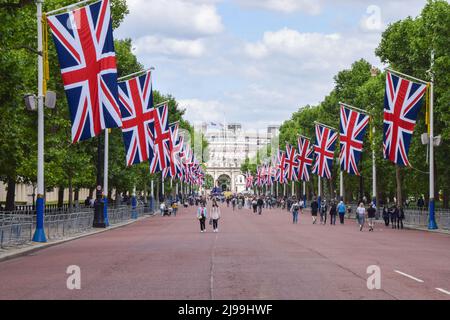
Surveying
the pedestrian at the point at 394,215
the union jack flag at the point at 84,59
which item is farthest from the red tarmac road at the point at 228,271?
the pedestrian at the point at 394,215

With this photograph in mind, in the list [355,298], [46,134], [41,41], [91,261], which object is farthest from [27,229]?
[355,298]

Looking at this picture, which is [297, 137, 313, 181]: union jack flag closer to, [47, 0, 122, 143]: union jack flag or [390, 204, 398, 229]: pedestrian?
[390, 204, 398, 229]: pedestrian

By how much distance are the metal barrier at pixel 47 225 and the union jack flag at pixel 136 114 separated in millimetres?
4106

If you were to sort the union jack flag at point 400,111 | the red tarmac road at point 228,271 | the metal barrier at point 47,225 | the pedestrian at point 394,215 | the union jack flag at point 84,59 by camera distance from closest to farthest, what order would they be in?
the red tarmac road at point 228,271 → the union jack flag at point 84,59 → the metal barrier at point 47,225 → the union jack flag at point 400,111 → the pedestrian at point 394,215

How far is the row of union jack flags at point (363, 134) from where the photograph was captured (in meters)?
41.1

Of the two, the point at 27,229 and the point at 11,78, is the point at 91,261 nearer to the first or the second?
the point at 11,78

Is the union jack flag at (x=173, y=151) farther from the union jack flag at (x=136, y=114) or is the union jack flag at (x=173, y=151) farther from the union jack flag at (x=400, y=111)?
the union jack flag at (x=400, y=111)

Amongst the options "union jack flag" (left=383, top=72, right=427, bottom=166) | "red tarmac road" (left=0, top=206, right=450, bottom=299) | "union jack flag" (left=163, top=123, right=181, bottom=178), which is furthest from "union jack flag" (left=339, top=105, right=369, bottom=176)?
"red tarmac road" (left=0, top=206, right=450, bottom=299)

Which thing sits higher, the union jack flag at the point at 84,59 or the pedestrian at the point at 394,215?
the union jack flag at the point at 84,59

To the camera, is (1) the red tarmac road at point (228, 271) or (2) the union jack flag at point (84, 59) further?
(2) the union jack flag at point (84, 59)

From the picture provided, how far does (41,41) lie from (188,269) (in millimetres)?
14702

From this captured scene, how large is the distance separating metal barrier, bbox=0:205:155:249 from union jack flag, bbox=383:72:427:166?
15.9 meters

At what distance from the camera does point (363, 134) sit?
55.1 metres

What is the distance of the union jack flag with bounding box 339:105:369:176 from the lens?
54.1 metres
